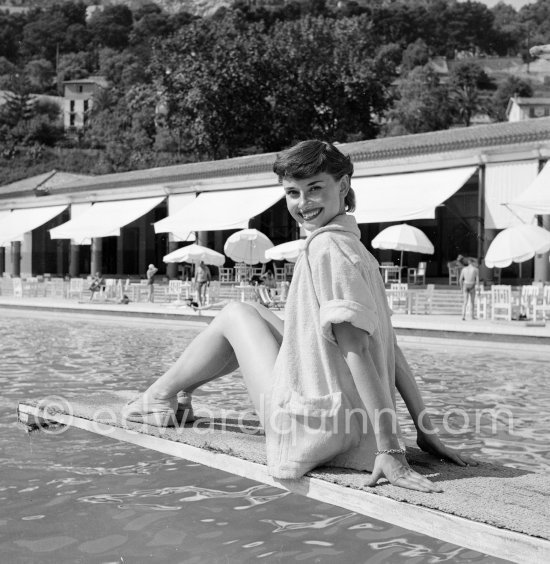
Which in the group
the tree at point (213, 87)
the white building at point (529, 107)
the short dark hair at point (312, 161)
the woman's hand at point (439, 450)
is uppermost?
the white building at point (529, 107)

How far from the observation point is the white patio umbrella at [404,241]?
671 inches

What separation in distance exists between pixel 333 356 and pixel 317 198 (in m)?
0.52

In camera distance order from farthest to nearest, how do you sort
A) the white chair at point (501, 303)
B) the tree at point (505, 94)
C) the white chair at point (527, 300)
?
the tree at point (505, 94)
the white chair at point (527, 300)
the white chair at point (501, 303)

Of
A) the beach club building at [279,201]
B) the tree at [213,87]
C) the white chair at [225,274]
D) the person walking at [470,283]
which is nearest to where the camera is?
the person walking at [470,283]

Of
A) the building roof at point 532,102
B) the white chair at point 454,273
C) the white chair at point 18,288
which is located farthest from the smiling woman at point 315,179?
the building roof at point 532,102

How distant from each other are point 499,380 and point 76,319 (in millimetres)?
10541

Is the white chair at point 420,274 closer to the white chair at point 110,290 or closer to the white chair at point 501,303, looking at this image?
the white chair at point 501,303

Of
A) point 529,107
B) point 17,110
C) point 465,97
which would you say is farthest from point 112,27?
point 529,107

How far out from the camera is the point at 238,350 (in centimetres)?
304

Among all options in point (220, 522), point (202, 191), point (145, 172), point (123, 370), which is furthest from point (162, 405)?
point (145, 172)

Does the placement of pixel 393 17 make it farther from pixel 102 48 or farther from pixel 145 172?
pixel 145 172

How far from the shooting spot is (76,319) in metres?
16.4

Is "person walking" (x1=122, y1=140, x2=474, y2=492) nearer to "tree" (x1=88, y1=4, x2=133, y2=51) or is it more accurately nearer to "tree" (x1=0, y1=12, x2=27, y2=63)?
"tree" (x1=88, y1=4, x2=133, y2=51)

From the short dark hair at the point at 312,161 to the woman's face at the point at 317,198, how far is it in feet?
0.06
